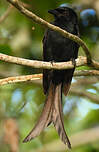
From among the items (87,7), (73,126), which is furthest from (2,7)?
(73,126)

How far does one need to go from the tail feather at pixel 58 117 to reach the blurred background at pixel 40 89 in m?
0.34

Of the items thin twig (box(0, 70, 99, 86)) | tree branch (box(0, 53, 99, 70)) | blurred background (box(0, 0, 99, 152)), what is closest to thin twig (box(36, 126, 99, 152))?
blurred background (box(0, 0, 99, 152))

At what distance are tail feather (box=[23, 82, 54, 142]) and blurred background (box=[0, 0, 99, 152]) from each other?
37 centimetres

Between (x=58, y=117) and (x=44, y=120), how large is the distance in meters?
0.20

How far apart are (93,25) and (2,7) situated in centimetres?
125

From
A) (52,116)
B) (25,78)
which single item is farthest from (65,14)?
(52,116)

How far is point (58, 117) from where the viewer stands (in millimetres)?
4074

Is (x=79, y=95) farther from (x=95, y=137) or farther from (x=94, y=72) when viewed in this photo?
(x=94, y=72)

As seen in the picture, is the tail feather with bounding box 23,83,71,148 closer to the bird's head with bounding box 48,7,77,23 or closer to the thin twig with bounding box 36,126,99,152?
the thin twig with bounding box 36,126,99,152

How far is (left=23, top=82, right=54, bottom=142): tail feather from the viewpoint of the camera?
3.68 metres

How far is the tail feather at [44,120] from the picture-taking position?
3.68 metres

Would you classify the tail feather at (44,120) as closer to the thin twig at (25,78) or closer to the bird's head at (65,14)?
the thin twig at (25,78)

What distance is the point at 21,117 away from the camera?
17.3 ft

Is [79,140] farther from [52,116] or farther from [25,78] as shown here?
[25,78]
